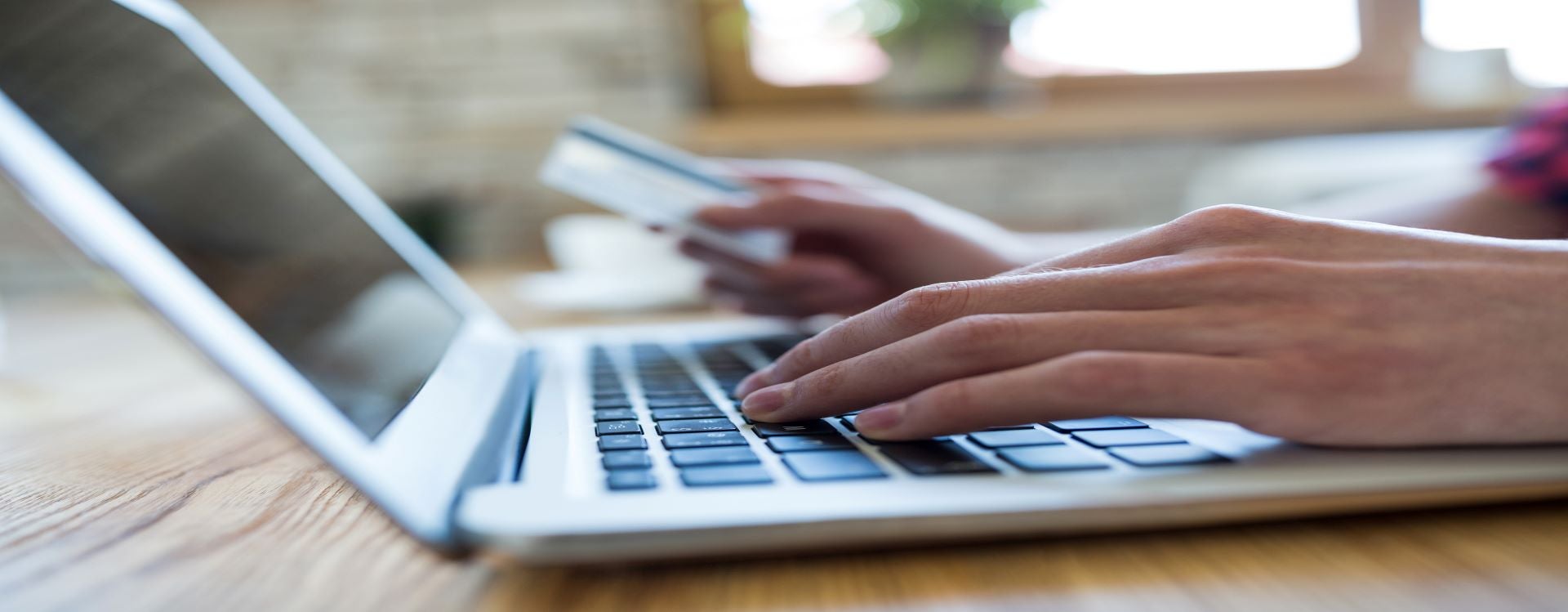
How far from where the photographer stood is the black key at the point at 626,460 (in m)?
0.32

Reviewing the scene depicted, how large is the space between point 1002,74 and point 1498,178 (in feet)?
3.86

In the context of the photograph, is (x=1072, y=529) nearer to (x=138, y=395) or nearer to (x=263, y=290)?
(x=263, y=290)

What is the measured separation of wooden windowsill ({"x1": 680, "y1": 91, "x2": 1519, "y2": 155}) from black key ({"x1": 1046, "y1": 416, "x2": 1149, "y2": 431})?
1426 mm

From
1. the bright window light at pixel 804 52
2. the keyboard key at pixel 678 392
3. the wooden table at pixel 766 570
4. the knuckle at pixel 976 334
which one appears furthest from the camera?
the bright window light at pixel 804 52

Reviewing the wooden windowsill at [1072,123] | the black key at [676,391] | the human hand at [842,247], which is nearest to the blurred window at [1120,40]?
the wooden windowsill at [1072,123]

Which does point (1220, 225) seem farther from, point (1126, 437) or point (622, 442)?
point (622, 442)

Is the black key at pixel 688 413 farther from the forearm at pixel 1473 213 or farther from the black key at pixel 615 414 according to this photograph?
the forearm at pixel 1473 213

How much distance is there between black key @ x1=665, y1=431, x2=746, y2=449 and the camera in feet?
1.15

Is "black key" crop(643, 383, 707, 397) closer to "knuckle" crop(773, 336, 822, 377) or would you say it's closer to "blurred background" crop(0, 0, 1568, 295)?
"knuckle" crop(773, 336, 822, 377)

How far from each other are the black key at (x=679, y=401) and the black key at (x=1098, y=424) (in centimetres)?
15

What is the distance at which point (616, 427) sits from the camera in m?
0.39

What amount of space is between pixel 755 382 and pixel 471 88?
1.55 meters

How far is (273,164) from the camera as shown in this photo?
0.63m

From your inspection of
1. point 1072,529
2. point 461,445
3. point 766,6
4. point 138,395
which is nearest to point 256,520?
point 461,445
